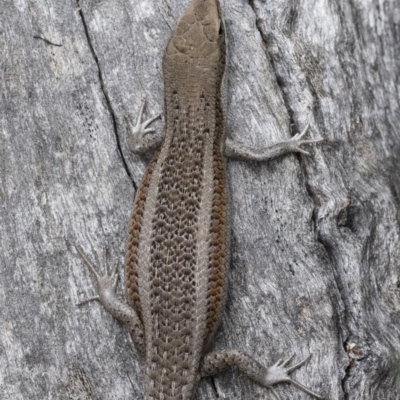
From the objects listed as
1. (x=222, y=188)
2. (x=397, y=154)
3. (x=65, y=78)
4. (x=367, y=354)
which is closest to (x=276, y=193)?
(x=222, y=188)

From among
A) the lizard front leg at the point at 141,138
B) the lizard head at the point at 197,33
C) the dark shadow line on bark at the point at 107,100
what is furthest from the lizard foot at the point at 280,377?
the lizard head at the point at 197,33

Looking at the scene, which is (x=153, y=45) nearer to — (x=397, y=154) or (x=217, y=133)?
(x=217, y=133)

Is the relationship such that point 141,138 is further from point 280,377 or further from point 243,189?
point 280,377

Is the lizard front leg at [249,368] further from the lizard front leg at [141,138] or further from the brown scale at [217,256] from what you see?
the lizard front leg at [141,138]

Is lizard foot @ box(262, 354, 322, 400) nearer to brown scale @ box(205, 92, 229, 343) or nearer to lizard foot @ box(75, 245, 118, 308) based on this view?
brown scale @ box(205, 92, 229, 343)

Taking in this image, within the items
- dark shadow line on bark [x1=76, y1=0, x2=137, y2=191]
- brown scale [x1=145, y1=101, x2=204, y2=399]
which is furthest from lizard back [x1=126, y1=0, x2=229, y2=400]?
dark shadow line on bark [x1=76, y1=0, x2=137, y2=191]
